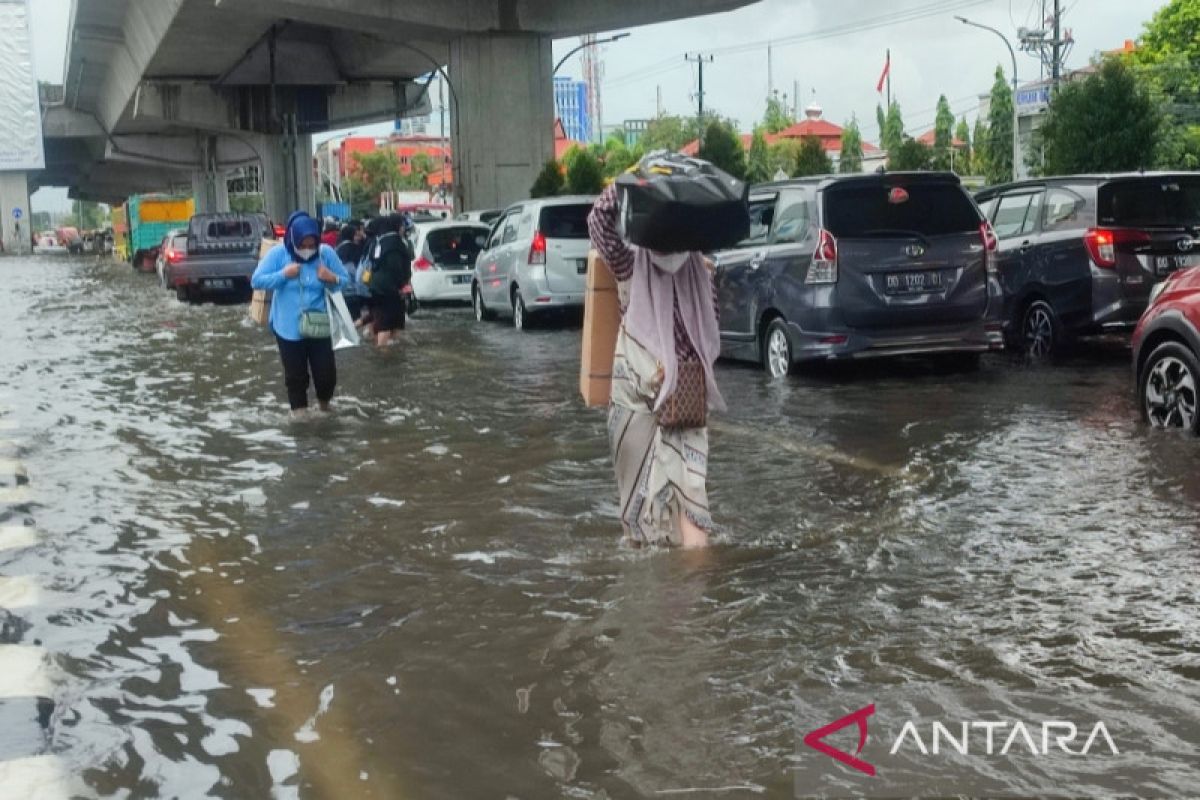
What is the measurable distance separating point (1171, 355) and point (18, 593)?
6.82 m

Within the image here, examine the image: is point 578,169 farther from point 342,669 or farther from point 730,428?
point 342,669

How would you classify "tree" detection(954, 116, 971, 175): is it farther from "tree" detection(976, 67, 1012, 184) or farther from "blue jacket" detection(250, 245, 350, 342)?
"blue jacket" detection(250, 245, 350, 342)

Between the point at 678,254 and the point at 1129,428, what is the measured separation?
4668mm

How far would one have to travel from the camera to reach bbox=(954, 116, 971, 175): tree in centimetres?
10225

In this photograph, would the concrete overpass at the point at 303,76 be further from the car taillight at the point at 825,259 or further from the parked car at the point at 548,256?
the car taillight at the point at 825,259

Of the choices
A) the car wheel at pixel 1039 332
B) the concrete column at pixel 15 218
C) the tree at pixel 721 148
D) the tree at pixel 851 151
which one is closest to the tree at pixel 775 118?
the tree at pixel 851 151

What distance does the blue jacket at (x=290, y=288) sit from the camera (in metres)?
11.9

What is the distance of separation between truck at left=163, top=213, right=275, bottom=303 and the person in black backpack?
13.3 meters

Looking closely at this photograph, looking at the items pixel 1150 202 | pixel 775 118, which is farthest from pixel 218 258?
pixel 775 118

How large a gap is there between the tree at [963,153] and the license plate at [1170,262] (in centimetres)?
7977

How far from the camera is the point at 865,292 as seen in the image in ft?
41.3

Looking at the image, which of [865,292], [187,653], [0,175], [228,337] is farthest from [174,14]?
[0,175]

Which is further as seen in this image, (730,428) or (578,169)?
A: (578,169)

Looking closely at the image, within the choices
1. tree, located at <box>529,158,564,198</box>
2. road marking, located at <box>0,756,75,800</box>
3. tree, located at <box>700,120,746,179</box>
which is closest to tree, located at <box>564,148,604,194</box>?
tree, located at <box>529,158,564,198</box>
